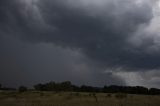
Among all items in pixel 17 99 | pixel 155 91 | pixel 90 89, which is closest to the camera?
pixel 17 99

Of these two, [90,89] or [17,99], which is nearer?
[17,99]

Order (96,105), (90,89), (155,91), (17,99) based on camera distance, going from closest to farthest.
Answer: (96,105) < (17,99) < (155,91) < (90,89)

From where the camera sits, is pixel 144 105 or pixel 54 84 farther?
pixel 54 84

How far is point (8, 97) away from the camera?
8444 cm

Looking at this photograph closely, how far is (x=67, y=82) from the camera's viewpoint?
491ft

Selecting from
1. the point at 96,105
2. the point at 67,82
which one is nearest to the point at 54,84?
the point at 67,82

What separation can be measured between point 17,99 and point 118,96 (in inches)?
1190

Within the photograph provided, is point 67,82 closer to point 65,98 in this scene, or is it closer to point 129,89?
point 129,89

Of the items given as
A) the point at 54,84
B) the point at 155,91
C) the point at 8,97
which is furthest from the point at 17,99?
the point at 155,91

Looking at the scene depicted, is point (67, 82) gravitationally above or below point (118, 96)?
above

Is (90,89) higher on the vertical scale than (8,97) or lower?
higher

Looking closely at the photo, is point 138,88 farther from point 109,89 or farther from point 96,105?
point 96,105

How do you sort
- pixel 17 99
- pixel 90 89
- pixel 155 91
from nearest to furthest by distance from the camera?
pixel 17 99
pixel 155 91
pixel 90 89

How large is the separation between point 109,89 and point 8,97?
72704 millimetres
